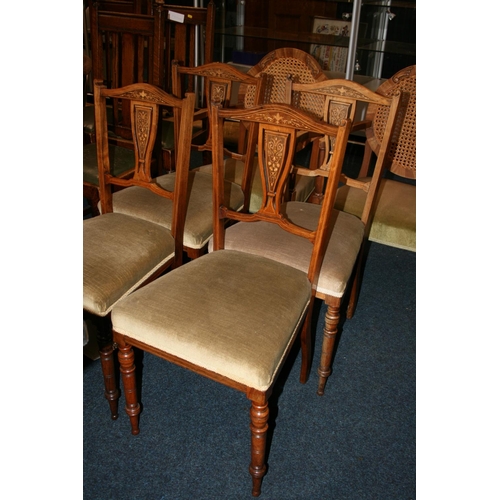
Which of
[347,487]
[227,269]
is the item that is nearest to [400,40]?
[227,269]

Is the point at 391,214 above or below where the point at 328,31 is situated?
below

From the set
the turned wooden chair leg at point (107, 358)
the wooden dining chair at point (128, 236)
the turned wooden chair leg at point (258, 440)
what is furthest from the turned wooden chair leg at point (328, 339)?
the turned wooden chair leg at point (107, 358)

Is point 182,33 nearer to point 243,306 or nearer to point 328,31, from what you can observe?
point 243,306

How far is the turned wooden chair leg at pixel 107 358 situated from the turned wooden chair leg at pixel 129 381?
0.08 m

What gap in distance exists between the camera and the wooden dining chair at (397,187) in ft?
5.57

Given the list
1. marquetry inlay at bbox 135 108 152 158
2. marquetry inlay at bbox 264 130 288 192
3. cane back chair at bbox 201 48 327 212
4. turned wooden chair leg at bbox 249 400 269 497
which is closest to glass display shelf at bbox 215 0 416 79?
cane back chair at bbox 201 48 327 212

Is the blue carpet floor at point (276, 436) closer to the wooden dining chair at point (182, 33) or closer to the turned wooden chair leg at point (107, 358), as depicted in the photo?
the turned wooden chair leg at point (107, 358)

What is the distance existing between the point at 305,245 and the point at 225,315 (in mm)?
419

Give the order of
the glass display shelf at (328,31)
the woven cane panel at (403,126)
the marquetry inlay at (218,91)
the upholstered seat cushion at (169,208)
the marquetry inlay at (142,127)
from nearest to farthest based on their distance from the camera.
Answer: the marquetry inlay at (142,127) < the upholstered seat cushion at (169,208) < the woven cane panel at (403,126) < the marquetry inlay at (218,91) < the glass display shelf at (328,31)

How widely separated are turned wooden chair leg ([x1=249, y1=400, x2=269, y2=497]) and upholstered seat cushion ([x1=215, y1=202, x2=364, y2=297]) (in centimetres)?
43

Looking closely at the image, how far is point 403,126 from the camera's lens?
188 centimetres

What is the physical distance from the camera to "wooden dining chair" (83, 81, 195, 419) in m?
1.26

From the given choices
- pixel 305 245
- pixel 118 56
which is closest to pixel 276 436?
pixel 305 245

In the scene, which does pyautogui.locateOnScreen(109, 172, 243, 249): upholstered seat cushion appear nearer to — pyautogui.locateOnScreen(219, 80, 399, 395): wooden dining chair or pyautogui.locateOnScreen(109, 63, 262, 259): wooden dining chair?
pyautogui.locateOnScreen(109, 63, 262, 259): wooden dining chair
